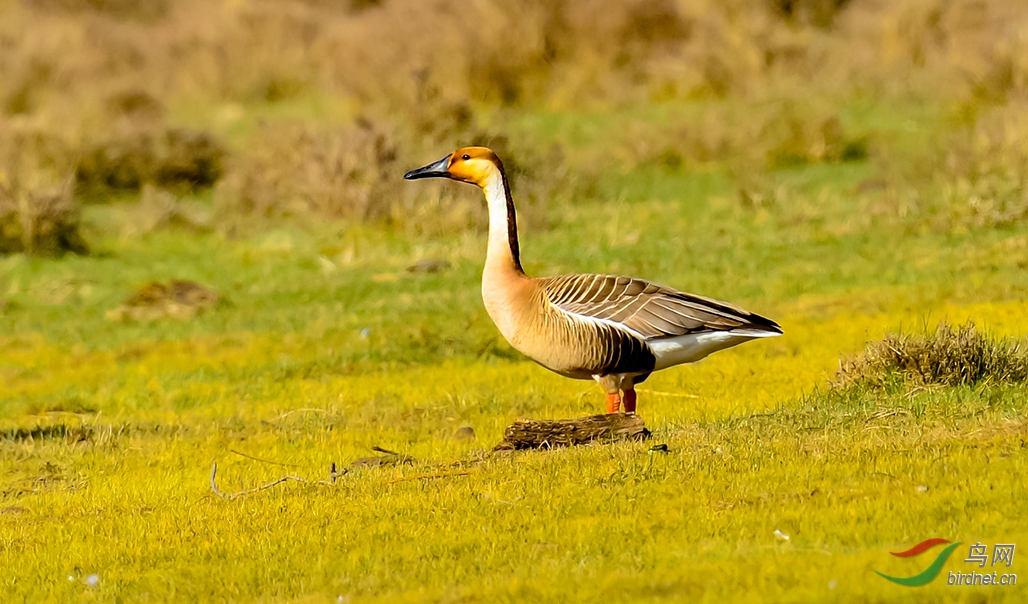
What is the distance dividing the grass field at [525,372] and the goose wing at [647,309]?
65 cm

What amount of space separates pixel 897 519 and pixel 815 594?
3.73 ft

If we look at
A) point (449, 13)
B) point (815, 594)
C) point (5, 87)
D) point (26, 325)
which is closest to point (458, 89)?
point (449, 13)

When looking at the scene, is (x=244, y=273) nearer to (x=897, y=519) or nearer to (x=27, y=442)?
(x=27, y=442)

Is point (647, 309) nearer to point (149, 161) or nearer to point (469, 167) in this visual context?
point (469, 167)

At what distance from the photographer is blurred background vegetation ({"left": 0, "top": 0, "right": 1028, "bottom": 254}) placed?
2420cm

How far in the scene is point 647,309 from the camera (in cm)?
1016

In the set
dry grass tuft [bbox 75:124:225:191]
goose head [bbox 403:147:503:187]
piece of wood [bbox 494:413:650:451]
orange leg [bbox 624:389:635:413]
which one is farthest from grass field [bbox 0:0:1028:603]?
goose head [bbox 403:147:503:187]

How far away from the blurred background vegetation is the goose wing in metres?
10.6

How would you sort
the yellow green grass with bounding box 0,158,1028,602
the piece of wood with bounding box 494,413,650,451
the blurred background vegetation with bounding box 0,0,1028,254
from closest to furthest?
1. the yellow green grass with bounding box 0,158,1028,602
2. the piece of wood with bounding box 494,413,650,451
3. the blurred background vegetation with bounding box 0,0,1028,254

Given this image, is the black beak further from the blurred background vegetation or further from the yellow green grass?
the blurred background vegetation

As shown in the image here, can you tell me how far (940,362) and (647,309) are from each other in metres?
2.22

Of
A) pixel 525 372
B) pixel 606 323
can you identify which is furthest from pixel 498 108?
pixel 606 323

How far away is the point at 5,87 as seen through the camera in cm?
3688

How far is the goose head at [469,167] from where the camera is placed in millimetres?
10846
